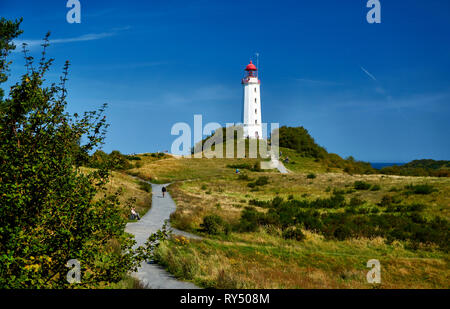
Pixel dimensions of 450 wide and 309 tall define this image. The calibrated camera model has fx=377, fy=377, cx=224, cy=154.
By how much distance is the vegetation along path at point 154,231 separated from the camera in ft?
38.6

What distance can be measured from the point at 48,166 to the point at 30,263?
5.65 ft

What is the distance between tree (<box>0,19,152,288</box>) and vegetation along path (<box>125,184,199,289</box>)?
394 cm

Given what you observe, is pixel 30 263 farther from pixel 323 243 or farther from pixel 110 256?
pixel 323 243

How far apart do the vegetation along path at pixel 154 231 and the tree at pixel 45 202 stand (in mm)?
3942

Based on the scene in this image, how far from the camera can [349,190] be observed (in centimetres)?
4009

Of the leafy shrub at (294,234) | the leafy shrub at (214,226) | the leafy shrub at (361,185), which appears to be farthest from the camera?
the leafy shrub at (361,185)

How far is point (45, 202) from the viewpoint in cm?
679

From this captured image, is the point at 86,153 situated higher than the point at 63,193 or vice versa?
the point at 86,153

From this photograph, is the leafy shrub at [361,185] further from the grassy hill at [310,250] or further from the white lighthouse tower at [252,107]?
the white lighthouse tower at [252,107]

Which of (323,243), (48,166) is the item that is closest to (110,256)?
(48,166)

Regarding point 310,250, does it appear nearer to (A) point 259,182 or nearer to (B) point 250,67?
(A) point 259,182

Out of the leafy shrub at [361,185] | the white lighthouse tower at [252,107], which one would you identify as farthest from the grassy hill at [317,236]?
the white lighthouse tower at [252,107]

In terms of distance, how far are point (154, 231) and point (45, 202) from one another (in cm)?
1462

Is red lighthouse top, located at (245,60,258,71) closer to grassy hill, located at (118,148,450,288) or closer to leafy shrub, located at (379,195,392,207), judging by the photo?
grassy hill, located at (118,148,450,288)
